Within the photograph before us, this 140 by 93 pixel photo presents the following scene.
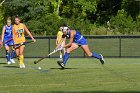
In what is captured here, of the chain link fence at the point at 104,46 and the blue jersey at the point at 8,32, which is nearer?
the blue jersey at the point at 8,32

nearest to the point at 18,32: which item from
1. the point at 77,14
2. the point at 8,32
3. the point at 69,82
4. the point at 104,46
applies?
the point at 8,32

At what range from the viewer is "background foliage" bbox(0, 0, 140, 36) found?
5099 cm

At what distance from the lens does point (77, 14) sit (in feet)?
220

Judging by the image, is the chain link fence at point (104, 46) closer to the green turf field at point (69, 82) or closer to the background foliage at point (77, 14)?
the green turf field at point (69, 82)

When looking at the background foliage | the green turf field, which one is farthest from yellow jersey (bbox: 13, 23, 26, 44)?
the background foliage

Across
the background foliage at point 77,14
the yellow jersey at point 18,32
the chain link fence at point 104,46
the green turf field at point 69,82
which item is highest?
the yellow jersey at point 18,32

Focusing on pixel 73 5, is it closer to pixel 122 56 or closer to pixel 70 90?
pixel 122 56

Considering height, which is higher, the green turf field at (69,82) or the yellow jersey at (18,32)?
the yellow jersey at (18,32)

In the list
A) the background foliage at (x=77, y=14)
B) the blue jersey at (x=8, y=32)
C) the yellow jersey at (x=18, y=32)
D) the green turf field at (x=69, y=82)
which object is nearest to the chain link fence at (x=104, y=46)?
the blue jersey at (x=8, y=32)

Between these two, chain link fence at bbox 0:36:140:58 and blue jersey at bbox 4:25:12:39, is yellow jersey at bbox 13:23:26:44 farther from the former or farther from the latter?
chain link fence at bbox 0:36:140:58

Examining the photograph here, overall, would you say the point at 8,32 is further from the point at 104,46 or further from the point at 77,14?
the point at 77,14

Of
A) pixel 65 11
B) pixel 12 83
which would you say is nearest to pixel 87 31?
pixel 65 11

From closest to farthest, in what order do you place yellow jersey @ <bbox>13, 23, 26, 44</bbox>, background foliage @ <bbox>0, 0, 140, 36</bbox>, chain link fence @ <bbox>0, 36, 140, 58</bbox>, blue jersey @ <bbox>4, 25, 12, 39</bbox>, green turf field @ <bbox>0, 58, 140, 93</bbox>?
green turf field @ <bbox>0, 58, 140, 93</bbox> < yellow jersey @ <bbox>13, 23, 26, 44</bbox> < blue jersey @ <bbox>4, 25, 12, 39</bbox> < chain link fence @ <bbox>0, 36, 140, 58</bbox> < background foliage @ <bbox>0, 0, 140, 36</bbox>

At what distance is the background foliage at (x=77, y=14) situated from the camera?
51.0 metres
